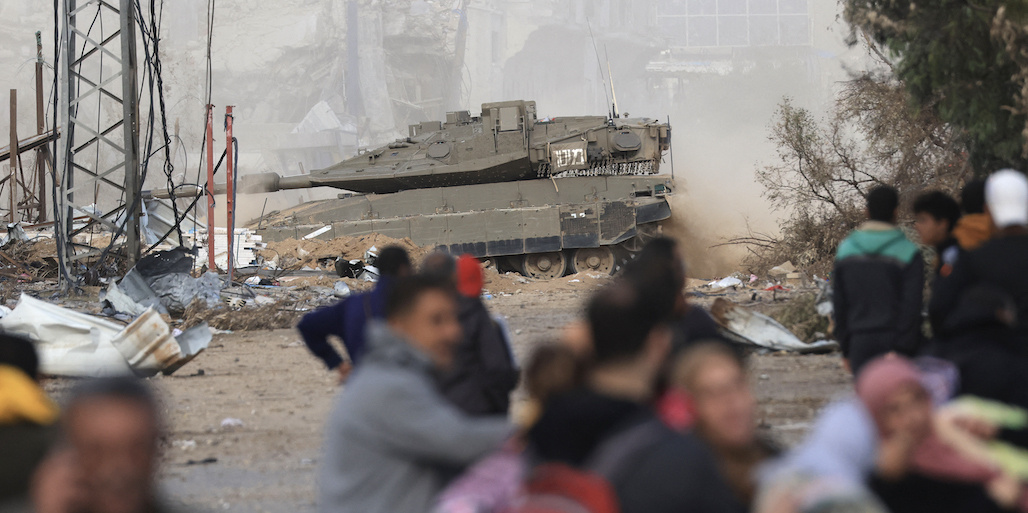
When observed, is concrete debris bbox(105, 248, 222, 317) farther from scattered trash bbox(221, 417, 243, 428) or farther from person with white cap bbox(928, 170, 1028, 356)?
person with white cap bbox(928, 170, 1028, 356)

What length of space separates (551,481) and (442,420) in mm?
447

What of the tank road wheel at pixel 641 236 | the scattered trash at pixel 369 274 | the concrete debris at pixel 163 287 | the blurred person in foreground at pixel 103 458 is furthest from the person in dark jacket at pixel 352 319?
the tank road wheel at pixel 641 236

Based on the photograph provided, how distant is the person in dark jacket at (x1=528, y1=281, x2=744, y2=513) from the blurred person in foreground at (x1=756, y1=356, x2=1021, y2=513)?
0.41 metres

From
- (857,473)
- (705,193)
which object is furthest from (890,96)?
(857,473)

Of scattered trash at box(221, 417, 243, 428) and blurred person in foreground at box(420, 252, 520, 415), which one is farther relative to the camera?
scattered trash at box(221, 417, 243, 428)

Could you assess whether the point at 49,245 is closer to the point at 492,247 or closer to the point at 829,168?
the point at 492,247

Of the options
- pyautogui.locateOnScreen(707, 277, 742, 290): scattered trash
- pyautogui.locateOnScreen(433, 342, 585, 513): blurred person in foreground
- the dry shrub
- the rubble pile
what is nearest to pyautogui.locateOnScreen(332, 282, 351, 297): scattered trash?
the rubble pile

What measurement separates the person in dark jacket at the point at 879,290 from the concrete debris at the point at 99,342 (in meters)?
5.65

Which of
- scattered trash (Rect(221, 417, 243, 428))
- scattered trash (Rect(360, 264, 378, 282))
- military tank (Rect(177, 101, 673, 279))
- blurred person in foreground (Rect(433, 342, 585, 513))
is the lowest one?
scattered trash (Rect(221, 417, 243, 428))

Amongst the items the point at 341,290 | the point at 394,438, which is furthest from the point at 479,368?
the point at 341,290

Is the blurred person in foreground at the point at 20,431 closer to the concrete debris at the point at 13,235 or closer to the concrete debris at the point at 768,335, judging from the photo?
the concrete debris at the point at 768,335

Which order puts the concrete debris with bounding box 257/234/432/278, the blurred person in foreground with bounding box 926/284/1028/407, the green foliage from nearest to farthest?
the blurred person in foreground with bounding box 926/284/1028/407, the green foliage, the concrete debris with bounding box 257/234/432/278

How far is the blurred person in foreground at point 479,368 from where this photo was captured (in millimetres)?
3875

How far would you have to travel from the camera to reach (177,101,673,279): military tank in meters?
20.4
